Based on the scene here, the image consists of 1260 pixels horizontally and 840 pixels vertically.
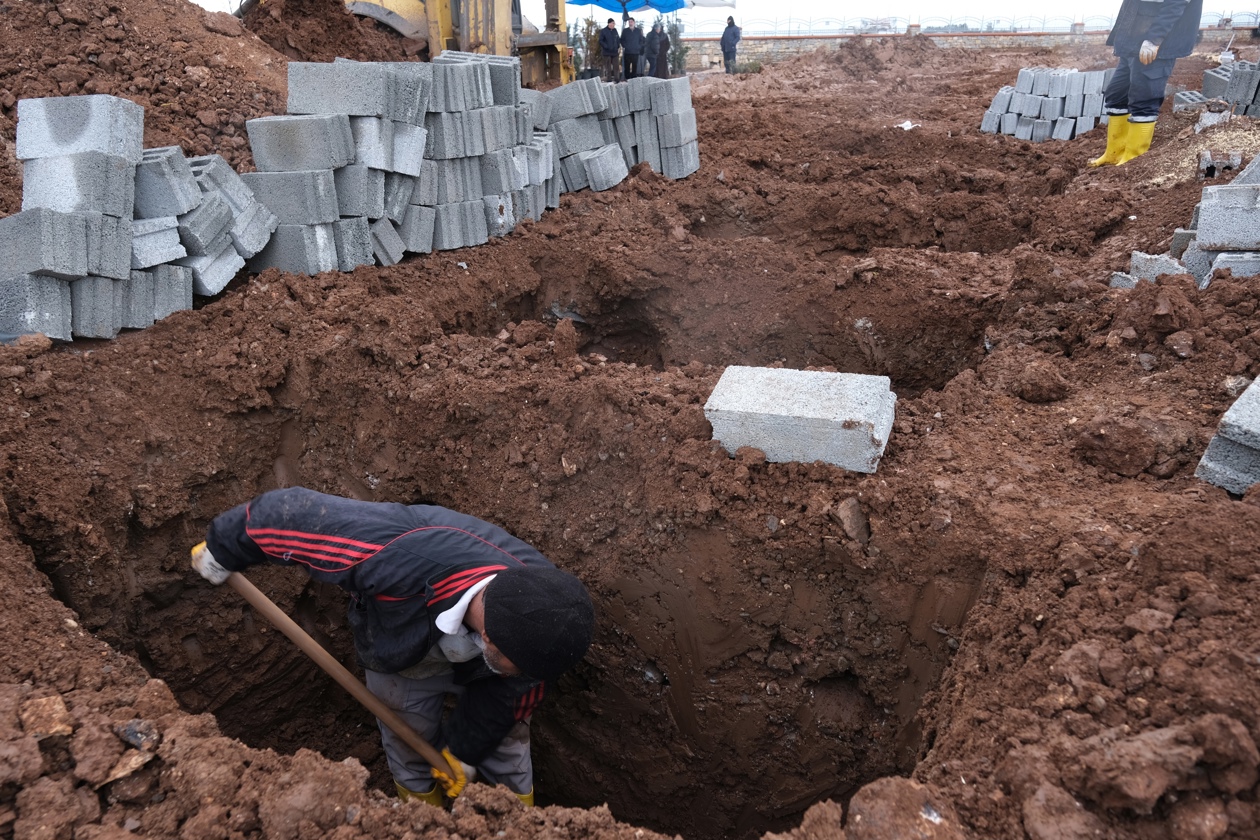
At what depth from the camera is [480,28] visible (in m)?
8.62

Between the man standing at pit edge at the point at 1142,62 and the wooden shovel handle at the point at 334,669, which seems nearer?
the wooden shovel handle at the point at 334,669

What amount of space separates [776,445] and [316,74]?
3.72 metres

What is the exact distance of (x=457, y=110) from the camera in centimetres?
549

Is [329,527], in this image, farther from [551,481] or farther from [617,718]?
[617,718]

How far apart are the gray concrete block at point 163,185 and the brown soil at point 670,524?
1.76 feet

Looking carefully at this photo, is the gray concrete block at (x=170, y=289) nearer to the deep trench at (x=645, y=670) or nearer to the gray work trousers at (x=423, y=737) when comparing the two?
the deep trench at (x=645, y=670)

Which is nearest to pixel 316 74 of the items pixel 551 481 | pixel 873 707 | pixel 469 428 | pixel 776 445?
pixel 469 428

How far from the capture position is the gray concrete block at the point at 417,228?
17.9 ft

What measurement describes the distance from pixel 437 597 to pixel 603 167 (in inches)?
209

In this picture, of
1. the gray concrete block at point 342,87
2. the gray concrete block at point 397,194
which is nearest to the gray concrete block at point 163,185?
the gray concrete block at point 342,87

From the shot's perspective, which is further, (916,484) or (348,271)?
(348,271)

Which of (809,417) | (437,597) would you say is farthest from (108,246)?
(809,417)

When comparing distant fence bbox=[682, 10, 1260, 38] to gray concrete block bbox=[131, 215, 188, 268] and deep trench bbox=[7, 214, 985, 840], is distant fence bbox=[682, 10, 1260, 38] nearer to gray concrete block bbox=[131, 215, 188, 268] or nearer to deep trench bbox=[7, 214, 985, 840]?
gray concrete block bbox=[131, 215, 188, 268]

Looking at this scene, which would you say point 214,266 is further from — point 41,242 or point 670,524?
point 670,524
